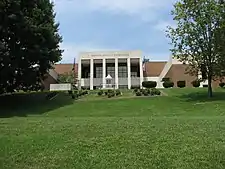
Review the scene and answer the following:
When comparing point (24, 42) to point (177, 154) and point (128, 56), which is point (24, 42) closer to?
point (177, 154)

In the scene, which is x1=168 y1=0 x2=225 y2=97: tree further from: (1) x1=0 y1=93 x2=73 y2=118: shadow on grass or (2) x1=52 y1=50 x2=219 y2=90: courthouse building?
(2) x1=52 y1=50 x2=219 y2=90: courthouse building

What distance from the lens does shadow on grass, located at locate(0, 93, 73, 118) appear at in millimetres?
29927

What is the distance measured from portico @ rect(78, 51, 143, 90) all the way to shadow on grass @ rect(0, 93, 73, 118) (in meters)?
18.5

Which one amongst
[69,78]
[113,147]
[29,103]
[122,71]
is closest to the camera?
[113,147]

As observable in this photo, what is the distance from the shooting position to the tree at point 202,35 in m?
34.4

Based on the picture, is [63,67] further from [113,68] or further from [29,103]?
[29,103]

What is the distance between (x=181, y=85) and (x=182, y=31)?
52.6 feet

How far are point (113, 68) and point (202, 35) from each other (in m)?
27.9

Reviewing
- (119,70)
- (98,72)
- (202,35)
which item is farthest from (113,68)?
(202,35)

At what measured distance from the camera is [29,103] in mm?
35375

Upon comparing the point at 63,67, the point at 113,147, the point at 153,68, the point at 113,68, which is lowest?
the point at 113,147

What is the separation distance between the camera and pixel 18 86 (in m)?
34.1

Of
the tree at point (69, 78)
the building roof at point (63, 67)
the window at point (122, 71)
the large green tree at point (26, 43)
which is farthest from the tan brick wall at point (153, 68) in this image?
the large green tree at point (26, 43)

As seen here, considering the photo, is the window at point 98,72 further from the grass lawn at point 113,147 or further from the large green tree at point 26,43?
the grass lawn at point 113,147
